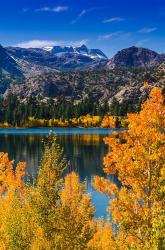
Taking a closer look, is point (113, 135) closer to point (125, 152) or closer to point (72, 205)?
point (125, 152)

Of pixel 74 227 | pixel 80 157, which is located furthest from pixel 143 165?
pixel 80 157

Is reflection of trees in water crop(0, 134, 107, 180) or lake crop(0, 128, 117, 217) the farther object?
reflection of trees in water crop(0, 134, 107, 180)

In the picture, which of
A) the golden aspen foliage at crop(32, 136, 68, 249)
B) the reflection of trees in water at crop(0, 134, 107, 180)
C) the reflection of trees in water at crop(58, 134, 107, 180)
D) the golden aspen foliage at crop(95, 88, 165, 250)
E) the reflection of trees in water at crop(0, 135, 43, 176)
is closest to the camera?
the golden aspen foliage at crop(95, 88, 165, 250)

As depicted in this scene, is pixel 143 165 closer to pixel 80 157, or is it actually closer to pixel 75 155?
pixel 80 157

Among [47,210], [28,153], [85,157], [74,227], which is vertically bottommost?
[28,153]

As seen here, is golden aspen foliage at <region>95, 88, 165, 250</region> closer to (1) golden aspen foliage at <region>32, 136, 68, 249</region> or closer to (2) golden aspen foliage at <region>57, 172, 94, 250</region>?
(2) golden aspen foliage at <region>57, 172, 94, 250</region>

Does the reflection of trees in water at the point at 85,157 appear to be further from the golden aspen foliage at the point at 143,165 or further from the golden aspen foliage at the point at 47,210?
the golden aspen foliage at the point at 143,165

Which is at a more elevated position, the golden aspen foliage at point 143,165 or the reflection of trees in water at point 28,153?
the golden aspen foliage at point 143,165

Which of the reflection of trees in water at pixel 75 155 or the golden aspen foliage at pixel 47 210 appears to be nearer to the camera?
the golden aspen foliage at pixel 47 210

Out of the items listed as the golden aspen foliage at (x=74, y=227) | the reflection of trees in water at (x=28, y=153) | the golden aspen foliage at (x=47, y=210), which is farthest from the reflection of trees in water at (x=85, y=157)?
the golden aspen foliage at (x=47, y=210)

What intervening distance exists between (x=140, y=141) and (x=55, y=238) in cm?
922

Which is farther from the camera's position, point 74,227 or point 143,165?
point 74,227

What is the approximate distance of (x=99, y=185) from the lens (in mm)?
35250

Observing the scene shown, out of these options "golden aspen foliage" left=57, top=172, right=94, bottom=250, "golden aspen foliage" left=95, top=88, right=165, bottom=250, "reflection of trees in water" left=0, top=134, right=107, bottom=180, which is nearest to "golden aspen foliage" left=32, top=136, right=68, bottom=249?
"golden aspen foliage" left=57, top=172, right=94, bottom=250
